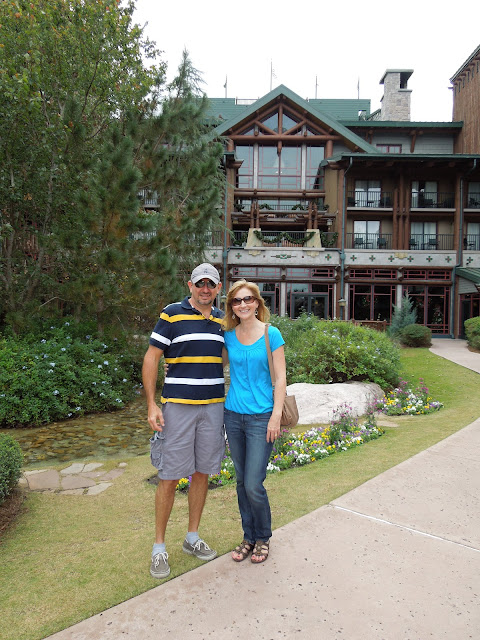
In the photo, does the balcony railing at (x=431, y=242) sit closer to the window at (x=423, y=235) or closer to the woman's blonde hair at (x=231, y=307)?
the window at (x=423, y=235)

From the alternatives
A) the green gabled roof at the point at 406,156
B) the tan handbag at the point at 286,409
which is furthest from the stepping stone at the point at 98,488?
the green gabled roof at the point at 406,156

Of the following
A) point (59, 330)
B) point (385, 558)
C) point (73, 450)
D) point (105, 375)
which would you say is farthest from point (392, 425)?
point (59, 330)

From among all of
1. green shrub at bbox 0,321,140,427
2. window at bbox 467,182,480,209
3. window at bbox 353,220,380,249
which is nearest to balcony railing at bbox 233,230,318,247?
window at bbox 353,220,380,249

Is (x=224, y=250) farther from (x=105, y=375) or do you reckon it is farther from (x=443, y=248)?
(x=105, y=375)

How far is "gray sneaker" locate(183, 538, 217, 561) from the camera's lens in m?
3.07

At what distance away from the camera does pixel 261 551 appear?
3.01 meters

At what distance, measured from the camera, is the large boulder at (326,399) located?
754 cm

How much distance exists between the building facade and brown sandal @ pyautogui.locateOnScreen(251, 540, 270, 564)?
21.8m

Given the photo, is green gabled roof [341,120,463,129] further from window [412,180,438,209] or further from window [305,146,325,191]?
window [412,180,438,209]

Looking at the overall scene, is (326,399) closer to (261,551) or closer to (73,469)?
(73,469)

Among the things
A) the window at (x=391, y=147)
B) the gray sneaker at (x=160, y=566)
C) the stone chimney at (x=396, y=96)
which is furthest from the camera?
the stone chimney at (x=396, y=96)

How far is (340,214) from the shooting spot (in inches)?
1038

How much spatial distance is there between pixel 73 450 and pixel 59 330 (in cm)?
373

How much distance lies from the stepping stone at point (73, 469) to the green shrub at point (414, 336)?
53.8ft
